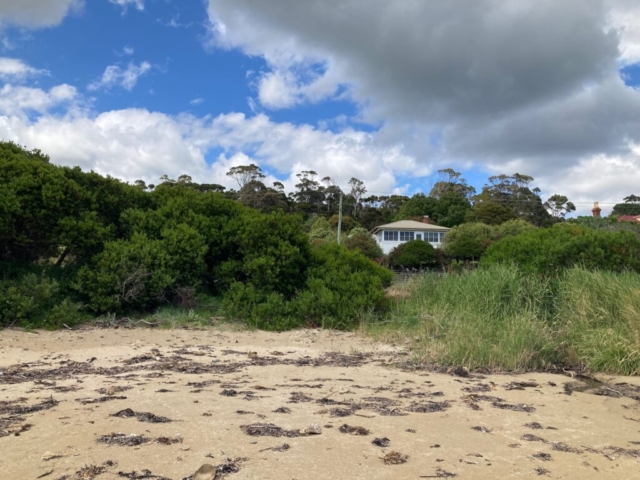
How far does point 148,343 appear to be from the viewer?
9.20 metres

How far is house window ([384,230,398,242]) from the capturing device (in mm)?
49312

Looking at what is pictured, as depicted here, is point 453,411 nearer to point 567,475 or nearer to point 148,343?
point 567,475

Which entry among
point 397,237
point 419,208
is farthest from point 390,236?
A: point 419,208

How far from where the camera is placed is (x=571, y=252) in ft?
40.4

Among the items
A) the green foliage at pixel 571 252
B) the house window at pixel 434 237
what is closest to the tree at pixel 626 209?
the house window at pixel 434 237

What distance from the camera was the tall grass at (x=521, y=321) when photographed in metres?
7.84

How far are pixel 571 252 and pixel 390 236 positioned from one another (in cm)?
3723

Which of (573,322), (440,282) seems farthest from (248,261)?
(573,322)

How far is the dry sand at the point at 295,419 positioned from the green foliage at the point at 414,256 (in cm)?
2934

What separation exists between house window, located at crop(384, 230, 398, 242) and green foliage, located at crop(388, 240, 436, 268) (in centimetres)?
1041

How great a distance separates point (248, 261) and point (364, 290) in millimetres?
2750

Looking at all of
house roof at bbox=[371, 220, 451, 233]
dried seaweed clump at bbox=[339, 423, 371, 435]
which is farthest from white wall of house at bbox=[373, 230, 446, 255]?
dried seaweed clump at bbox=[339, 423, 371, 435]

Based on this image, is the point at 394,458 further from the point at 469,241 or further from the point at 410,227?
the point at 410,227

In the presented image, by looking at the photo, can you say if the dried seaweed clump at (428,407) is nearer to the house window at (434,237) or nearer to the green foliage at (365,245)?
the green foliage at (365,245)
